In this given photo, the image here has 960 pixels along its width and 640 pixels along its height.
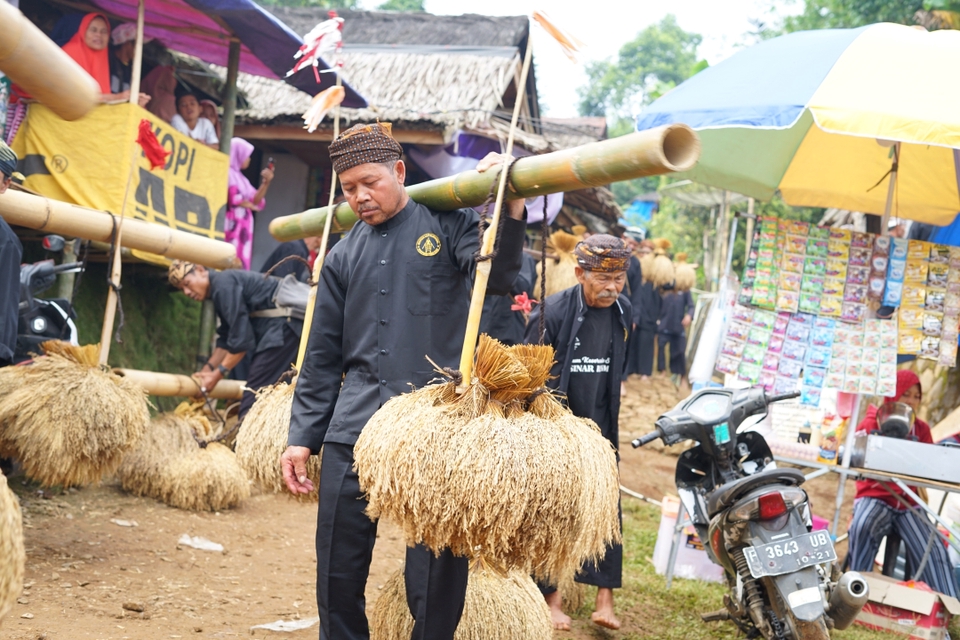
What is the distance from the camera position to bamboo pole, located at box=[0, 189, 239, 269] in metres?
4.74

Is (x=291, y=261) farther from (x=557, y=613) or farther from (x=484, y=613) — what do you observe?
(x=484, y=613)

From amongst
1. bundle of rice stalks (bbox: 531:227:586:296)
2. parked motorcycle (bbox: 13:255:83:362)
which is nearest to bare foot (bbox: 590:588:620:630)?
parked motorcycle (bbox: 13:255:83:362)

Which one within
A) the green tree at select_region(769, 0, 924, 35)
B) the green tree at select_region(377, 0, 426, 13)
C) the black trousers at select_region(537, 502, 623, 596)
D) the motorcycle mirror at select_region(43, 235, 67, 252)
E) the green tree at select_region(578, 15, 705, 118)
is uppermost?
the green tree at select_region(578, 15, 705, 118)

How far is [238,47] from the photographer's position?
8.10 metres

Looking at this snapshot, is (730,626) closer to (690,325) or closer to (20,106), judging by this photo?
(20,106)

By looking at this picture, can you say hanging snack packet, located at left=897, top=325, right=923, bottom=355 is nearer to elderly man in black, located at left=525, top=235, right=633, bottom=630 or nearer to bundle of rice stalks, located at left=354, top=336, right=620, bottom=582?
elderly man in black, located at left=525, top=235, right=633, bottom=630

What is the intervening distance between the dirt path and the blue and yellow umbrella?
3.08 metres

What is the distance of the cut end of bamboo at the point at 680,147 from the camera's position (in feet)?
7.80

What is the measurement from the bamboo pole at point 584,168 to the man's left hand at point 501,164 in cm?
3

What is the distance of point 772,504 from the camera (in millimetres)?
4188

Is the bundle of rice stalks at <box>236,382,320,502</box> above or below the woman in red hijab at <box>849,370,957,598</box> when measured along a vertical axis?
above

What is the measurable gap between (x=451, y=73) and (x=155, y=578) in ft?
24.5

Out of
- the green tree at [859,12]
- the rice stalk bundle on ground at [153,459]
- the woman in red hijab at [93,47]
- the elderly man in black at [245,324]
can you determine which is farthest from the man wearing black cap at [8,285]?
the green tree at [859,12]

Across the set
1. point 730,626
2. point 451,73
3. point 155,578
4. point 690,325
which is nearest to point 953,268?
point 730,626
